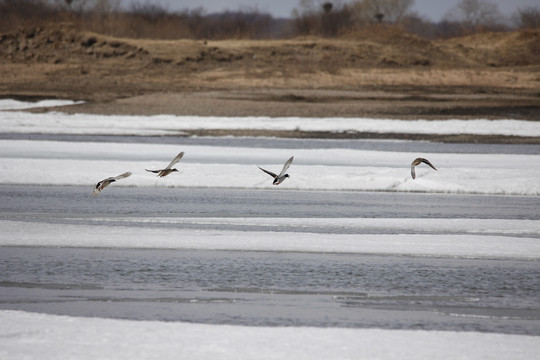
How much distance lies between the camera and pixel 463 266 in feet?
23.6

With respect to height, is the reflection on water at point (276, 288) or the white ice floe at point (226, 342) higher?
the white ice floe at point (226, 342)

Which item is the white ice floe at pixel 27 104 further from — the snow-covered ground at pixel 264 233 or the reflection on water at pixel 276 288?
the reflection on water at pixel 276 288

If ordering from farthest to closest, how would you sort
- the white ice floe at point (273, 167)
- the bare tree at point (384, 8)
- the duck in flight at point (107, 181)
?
the bare tree at point (384, 8) < the white ice floe at point (273, 167) < the duck in flight at point (107, 181)

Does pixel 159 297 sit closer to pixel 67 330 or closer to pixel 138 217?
pixel 67 330

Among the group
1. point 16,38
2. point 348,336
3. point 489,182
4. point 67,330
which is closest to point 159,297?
point 67,330

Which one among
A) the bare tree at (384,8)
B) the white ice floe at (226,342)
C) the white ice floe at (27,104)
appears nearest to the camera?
the white ice floe at (226,342)

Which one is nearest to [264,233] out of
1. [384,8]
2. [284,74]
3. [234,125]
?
[234,125]

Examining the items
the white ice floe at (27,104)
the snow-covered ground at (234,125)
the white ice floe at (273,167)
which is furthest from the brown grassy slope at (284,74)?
the white ice floe at (273,167)

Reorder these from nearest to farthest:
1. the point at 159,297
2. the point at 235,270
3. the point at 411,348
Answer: the point at 411,348
the point at 159,297
the point at 235,270

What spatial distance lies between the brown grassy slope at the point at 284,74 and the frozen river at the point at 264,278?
1348cm

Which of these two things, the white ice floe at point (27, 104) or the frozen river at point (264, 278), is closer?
the frozen river at point (264, 278)

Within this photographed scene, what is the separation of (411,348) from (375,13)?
73.3m

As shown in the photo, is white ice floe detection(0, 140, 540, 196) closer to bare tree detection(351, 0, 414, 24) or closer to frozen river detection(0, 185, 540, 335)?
frozen river detection(0, 185, 540, 335)

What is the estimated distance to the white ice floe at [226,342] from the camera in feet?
15.9
